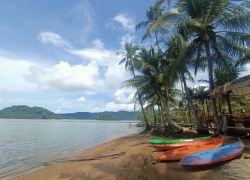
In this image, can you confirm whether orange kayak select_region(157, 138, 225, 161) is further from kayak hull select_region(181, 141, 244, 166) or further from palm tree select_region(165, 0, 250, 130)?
palm tree select_region(165, 0, 250, 130)

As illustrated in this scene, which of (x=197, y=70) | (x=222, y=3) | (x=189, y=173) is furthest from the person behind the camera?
(x=197, y=70)

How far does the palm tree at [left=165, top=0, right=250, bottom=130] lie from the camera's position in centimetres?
973

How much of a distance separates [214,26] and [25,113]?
14387cm

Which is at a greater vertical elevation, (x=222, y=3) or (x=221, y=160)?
(x=222, y=3)

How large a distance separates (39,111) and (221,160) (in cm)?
14465

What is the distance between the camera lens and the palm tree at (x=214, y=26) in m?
9.73

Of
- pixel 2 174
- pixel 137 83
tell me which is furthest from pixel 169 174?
pixel 137 83

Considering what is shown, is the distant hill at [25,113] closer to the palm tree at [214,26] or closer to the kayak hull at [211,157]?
the palm tree at [214,26]

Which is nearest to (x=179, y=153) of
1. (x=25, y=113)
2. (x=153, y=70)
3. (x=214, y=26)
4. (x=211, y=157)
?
(x=211, y=157)

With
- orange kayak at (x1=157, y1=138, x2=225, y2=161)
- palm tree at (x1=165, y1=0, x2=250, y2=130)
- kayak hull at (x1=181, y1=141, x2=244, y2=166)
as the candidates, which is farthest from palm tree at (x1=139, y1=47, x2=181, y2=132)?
kayak hull at (x1=181, y1=141, x2=244, y2=166)

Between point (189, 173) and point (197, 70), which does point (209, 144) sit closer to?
point (189, 173)

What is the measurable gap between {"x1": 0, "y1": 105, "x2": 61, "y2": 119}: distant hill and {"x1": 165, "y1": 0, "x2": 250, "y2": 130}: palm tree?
138m

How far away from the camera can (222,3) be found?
994 centimetres

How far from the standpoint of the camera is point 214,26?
1052 centimetres
